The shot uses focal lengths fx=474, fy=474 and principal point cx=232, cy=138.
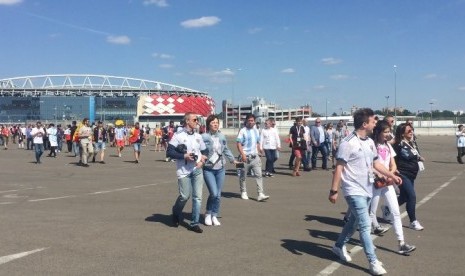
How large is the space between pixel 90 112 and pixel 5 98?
1049 inches

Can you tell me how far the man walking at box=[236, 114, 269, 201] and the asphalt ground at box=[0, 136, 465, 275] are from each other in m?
0.43

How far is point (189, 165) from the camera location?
7.20 metres

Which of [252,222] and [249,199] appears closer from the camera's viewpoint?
[252,222]

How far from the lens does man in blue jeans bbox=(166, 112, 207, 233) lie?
281 inches

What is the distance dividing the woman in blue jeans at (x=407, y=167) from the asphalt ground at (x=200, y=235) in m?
0.30

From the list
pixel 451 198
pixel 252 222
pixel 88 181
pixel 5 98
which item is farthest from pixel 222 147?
pixel 5 98

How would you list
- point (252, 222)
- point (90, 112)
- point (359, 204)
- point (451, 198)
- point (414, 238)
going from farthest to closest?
point (90, 112), point (451, 198), point (252, 222), point (414, 238), point (359, 204)

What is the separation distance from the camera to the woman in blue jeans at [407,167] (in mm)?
7199

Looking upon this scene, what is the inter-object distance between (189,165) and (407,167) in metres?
3.32

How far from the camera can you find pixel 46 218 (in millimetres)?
8055

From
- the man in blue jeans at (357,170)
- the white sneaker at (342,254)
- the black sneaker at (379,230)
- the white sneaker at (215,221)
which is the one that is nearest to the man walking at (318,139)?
the white sneaker at (215,221)

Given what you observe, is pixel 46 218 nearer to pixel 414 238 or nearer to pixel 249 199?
pixel 249 199

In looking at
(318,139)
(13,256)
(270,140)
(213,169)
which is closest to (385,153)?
(213,169)

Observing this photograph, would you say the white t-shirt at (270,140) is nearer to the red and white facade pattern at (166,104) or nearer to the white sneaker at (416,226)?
the white sneaker at (416,226)
